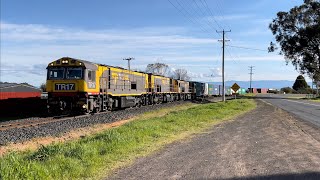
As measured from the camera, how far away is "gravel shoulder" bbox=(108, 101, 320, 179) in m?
8.16

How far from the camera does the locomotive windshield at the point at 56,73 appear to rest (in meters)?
26.5

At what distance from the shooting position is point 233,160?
382 inches

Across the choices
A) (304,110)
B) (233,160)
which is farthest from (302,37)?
(233,160)

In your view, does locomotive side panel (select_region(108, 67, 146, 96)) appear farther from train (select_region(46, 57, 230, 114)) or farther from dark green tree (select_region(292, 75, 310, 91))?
dark green tree (select_region(292, 75, 310, 91))

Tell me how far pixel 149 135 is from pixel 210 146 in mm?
2971

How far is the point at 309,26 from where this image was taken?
7450 cm

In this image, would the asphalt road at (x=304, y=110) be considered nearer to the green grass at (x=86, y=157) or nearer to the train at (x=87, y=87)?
the green grass at (x=86, y=157)

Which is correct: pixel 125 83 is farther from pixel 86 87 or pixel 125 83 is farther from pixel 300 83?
pixel 300 83

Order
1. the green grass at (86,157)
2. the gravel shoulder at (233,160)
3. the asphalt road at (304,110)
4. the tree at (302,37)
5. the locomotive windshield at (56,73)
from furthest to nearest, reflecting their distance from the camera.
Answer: the tree at (302,37) → the locomotive windshield at (56,73) → the asphalt road at (304,110) → the gravel shoulder at (233,160) → the green grass at (86,157)

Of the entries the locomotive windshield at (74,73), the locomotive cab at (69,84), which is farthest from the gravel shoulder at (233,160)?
the locomotive windshield at (74,73)

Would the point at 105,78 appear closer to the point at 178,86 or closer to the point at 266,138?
the point at 266,138

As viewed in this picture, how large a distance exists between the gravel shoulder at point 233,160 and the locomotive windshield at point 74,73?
13809 millimetres

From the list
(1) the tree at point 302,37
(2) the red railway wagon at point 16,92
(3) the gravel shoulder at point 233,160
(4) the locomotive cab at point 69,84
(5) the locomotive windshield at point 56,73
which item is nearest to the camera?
(3) the gravel shoulder at point 233,160

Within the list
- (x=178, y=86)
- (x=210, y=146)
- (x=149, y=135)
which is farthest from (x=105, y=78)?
(x=178, y=86)
